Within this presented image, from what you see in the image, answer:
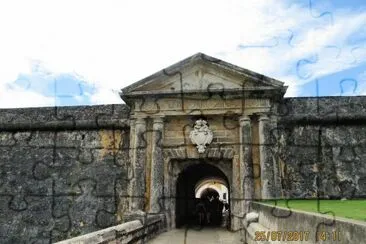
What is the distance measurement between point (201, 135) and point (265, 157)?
1954 mm

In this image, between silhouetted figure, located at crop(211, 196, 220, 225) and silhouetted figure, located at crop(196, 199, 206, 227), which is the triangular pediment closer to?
silhouetted figure, located at crop(196, 199, 206, 227)

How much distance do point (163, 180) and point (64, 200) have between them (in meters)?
3.45

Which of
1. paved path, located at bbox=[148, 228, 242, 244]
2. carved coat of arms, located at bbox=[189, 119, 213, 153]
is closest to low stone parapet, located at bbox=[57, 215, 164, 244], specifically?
paved path, located at bbox=[148, 228, 242, 244]

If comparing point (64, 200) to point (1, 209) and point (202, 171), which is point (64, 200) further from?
point (202, 171)

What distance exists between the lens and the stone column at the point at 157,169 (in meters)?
12.4

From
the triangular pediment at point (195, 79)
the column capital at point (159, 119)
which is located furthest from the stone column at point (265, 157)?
the column capital at point (159, 119)

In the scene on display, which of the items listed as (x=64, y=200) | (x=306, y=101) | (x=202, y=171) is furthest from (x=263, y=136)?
(x=64, y=200)

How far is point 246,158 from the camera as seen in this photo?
40.1 feet

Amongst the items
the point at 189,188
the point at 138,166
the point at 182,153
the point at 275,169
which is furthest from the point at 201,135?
the point at 189,188

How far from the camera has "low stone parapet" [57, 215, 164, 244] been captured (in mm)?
6264

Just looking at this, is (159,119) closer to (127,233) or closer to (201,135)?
(201,135)
